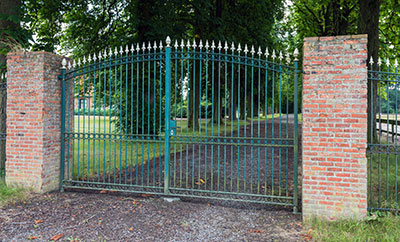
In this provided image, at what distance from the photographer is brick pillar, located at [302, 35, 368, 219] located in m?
4.28

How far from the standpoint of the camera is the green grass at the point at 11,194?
5.23m

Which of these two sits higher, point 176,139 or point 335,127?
point 335,127

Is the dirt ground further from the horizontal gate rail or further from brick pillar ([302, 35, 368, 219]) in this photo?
the horizontal gate rail

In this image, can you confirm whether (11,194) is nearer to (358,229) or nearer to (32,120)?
(32,120)

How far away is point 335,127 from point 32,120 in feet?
17.9

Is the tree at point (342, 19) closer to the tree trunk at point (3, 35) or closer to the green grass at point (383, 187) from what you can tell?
the green grass at point (383, 187)

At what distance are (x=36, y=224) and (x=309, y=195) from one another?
410cm

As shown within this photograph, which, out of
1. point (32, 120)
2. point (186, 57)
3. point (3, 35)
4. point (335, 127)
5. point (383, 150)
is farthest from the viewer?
point (3, 35)

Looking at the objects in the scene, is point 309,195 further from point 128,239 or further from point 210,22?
point 210,22

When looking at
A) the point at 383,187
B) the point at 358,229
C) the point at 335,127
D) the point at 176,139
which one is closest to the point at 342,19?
the point at 383,187

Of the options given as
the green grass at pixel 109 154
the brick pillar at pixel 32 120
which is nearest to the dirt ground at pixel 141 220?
the brick pillar at pixel 32 120

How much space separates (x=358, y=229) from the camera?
3.97 metres

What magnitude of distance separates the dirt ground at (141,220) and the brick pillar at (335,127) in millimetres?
677

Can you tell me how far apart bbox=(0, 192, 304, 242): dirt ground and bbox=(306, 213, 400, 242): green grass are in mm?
262
